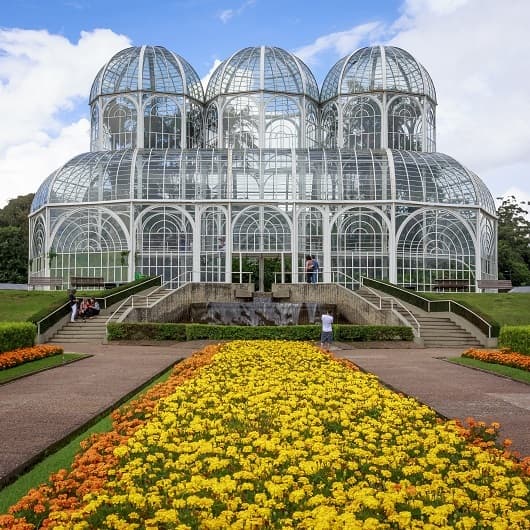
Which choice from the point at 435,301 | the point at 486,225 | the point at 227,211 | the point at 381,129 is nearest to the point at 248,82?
the point at 381,129

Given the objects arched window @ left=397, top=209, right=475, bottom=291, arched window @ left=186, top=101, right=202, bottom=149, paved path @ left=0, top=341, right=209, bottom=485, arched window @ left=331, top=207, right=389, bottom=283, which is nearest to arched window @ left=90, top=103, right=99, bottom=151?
arched window @ left=186, top=101, right=202, bottom=149

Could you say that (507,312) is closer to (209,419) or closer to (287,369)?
(287,369)

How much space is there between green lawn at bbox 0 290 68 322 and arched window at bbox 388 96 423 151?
991 inches

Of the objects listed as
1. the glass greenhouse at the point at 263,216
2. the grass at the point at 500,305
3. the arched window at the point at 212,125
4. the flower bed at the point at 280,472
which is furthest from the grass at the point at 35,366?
the arched window at the point at 212,125

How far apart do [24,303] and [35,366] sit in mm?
15038

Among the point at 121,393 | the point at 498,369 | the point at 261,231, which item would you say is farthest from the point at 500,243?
the point at 121,393

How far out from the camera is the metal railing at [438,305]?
25306mm

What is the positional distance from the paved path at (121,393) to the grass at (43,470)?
0.12 m

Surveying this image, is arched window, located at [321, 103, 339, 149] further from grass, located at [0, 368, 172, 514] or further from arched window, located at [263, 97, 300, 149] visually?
grass, located at [0, 368, 172, 514]

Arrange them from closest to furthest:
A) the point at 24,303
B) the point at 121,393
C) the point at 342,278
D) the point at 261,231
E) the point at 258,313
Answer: the point at 121,393 < the point at 24,303 < the point at 258,313 < the point at 342,278 < the point at 261,231

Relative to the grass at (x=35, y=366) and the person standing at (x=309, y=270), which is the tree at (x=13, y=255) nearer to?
the person standing at (x=309, y=270)

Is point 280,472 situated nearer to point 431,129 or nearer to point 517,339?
point 517,339

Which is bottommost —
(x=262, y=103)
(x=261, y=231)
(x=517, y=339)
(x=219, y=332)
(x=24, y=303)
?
(x=219, y=332)

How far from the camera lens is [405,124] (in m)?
47.9
